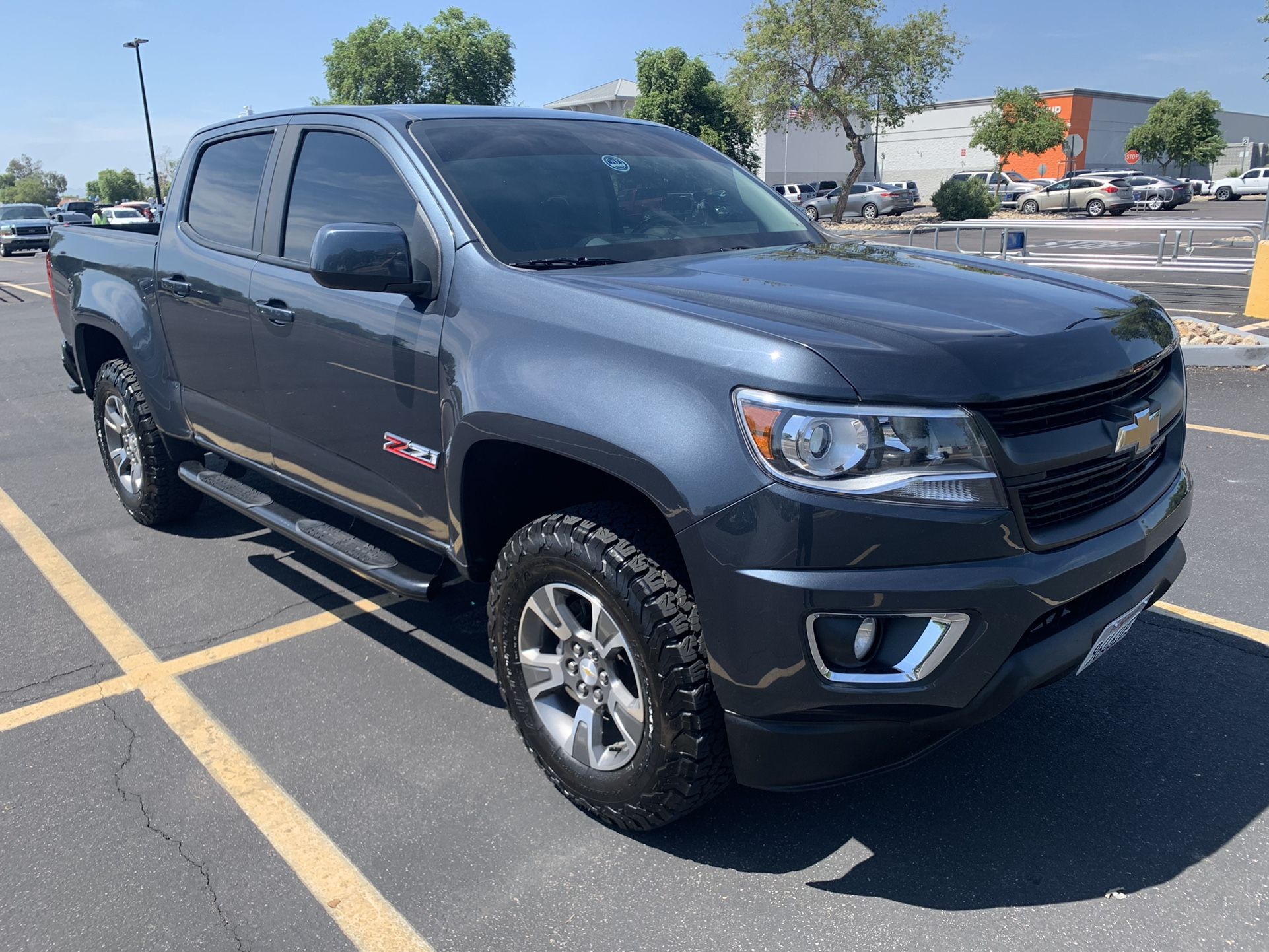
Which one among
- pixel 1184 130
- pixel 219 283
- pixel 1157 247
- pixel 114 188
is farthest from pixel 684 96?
pixel 114 188

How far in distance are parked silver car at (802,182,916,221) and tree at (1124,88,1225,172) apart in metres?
33.7

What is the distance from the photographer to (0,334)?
44.8 ft

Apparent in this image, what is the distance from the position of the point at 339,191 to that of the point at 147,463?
7.21 ft

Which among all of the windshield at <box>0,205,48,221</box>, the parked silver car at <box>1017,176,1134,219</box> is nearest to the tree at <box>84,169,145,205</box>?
the windshield at <box>0,205,48,221</box>

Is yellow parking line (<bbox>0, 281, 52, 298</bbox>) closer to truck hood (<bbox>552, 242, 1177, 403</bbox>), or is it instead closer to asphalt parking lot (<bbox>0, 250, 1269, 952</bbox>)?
asphalt parking lot (<bbox>0, 250, 1269, 952</bbox>)

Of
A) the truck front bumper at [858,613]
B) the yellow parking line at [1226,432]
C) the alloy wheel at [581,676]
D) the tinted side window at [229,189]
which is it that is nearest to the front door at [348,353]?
the tinted side window at [229,189]

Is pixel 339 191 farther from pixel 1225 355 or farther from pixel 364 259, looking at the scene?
pixel 1225 355

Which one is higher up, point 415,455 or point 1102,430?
point 1102,430

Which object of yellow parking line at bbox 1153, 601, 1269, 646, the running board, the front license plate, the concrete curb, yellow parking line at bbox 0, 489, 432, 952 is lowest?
yellow parking line at bbox 0, 489, 432, 952

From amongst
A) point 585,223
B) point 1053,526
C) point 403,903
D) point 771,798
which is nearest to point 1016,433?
point 1053,526

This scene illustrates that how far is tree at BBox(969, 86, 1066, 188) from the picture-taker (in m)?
50.7

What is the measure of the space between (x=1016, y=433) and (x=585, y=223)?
1.65m

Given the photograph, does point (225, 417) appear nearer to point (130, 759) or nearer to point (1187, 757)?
point (130, 759)

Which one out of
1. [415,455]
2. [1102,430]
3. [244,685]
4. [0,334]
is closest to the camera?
[1102,430]
